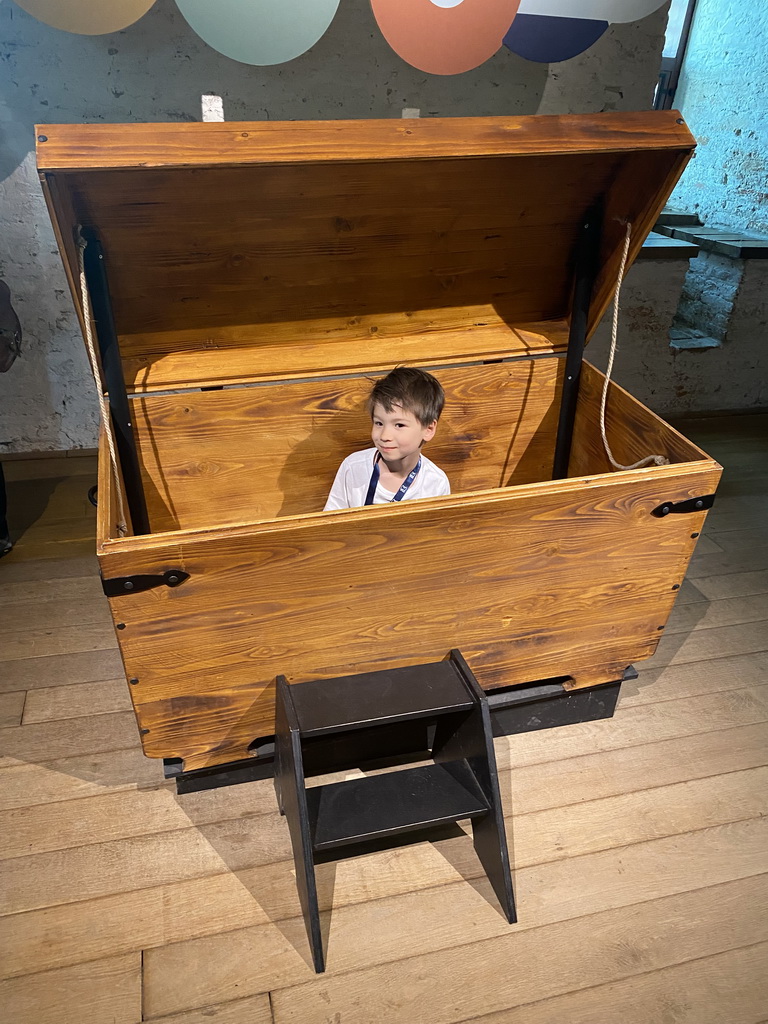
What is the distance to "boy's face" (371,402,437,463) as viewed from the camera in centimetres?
156

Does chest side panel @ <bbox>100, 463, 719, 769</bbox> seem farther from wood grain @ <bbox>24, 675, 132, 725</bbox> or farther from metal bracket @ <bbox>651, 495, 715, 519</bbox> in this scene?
wood grain @ <bbox>24, 675, 132, 725</bbox>

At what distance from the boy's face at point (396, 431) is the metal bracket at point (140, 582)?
0.60 meters

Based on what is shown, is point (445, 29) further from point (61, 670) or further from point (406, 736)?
point (61, 670)

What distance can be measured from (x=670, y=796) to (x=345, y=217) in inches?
56.9

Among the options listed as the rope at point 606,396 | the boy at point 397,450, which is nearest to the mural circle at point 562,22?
the rope at point 606,396

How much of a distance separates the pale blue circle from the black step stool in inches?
61.9

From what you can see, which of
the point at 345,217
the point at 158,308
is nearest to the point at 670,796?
the point at 345,217

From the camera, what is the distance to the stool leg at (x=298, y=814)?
1.19 metres

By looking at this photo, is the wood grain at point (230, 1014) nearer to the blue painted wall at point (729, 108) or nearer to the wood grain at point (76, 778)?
the wood grain at point (76, 778)

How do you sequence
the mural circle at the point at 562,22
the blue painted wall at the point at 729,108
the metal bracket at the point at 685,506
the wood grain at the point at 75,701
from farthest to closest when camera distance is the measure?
the blue painted wall at the point at 729,108, the mural circle at the point at 562,22, the wood grain at the point at 75,701, the metal bracket at the point at 685,506

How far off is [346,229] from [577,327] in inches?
26.0

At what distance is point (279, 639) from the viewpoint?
1285 millimetres

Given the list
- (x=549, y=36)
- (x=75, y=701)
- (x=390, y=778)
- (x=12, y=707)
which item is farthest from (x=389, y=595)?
(x=549, y=36)

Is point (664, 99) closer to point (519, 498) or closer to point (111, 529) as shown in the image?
point (519, 498)
